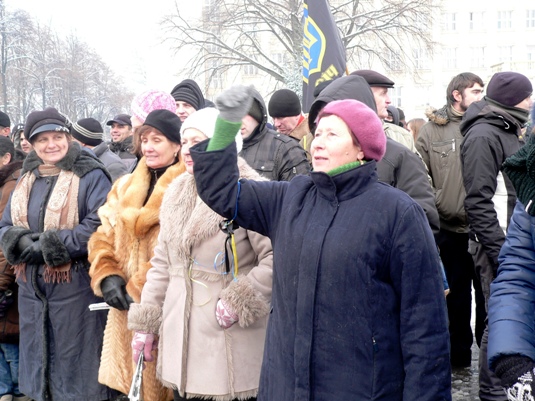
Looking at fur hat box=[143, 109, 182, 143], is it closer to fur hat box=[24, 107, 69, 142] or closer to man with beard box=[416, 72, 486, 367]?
fur hat box=[24, 107, 69, 142]

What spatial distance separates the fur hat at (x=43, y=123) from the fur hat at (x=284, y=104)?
7.63ft

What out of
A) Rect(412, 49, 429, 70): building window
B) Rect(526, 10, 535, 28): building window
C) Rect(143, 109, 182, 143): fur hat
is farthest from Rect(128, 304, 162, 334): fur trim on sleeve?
Rect(526, 10, 535, 28): building window

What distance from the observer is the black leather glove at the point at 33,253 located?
4.41m

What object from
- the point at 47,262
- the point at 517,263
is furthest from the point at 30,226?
the point at 517,263

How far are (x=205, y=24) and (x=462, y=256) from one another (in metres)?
25.3

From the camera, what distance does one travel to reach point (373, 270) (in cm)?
238

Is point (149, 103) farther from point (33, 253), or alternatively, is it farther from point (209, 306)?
point (209, 306)

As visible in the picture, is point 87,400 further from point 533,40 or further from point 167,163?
point 533,40

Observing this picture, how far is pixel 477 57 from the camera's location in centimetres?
5897

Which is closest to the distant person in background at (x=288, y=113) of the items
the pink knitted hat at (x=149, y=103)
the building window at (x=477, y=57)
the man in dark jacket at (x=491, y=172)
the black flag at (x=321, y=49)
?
the black flag at (x=321, y=49)

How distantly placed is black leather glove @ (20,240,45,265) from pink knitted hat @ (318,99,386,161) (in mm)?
2610

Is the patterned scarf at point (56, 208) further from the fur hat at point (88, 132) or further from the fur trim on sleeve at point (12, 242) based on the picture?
the fur hat at point (88, 132)

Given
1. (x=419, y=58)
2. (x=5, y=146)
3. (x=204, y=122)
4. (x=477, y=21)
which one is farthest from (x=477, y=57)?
(x=204, y=122)

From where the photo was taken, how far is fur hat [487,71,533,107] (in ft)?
14.6
